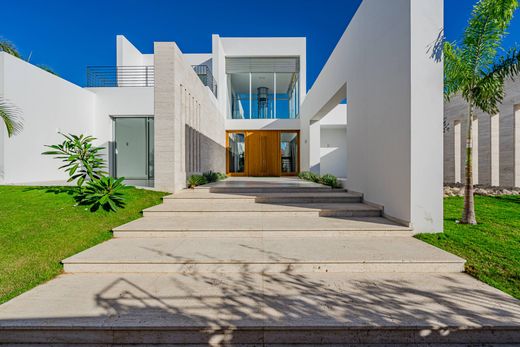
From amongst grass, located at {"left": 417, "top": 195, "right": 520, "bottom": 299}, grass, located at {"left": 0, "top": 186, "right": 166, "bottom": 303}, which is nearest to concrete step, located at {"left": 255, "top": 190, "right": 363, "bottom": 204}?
grass, located at {"left": 417, "top": 195, "right": 520, "bottom": 299}

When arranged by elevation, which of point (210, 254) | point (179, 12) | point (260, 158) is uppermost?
point (179, 12)

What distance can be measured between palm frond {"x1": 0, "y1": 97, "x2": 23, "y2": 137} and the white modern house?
0.19m

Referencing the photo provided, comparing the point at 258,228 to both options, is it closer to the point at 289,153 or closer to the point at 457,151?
the point at 289,153

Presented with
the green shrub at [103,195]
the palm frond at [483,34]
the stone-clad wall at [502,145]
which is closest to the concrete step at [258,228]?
the green shrub at [103,195]

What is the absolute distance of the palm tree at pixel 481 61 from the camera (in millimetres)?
4312

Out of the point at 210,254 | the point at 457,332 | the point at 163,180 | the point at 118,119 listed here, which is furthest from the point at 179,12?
the point at 457,332

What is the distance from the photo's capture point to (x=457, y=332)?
2180 mm

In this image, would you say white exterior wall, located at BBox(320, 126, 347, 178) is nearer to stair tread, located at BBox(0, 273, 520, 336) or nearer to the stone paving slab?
the stone paving slab

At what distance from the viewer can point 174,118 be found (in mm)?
6914

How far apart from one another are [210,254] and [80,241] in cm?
218

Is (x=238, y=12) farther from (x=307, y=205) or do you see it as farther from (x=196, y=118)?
(x=307, y=205)

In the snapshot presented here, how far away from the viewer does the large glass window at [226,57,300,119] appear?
51.5 ft

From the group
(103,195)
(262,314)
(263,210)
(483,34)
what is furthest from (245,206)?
(483,34)

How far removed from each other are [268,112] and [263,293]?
14848 millimetres
